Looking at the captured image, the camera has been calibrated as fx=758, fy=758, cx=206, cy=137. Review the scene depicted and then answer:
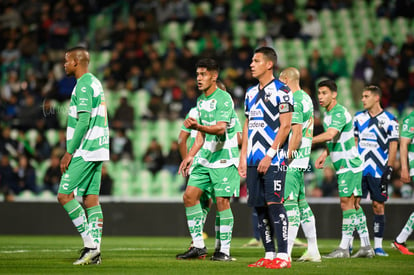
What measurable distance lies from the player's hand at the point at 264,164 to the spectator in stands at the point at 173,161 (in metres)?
9.29

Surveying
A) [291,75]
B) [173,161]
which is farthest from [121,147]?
[291,75]

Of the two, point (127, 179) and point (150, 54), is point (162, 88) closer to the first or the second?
point (150, 54)

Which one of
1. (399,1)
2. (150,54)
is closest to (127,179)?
(150,54)

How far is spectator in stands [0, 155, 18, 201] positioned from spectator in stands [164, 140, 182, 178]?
3.53 meters

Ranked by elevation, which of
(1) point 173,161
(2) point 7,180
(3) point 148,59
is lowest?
(2) point 7,180

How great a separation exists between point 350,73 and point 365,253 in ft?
36.9

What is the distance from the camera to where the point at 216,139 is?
33.5ft

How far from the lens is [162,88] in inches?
814

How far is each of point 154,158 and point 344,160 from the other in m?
7.41

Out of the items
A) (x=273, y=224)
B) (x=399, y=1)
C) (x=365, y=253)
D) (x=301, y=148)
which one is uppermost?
(x=399, y=1)

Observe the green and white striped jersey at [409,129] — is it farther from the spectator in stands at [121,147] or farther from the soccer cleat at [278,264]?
the spectator in stands at [121,147]

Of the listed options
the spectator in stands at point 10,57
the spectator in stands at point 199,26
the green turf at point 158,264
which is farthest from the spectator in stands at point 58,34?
the green turf at point 158,264

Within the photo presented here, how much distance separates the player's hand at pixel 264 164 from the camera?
8547mm

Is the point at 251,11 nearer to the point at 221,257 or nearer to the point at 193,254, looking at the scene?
the point at 193,254
